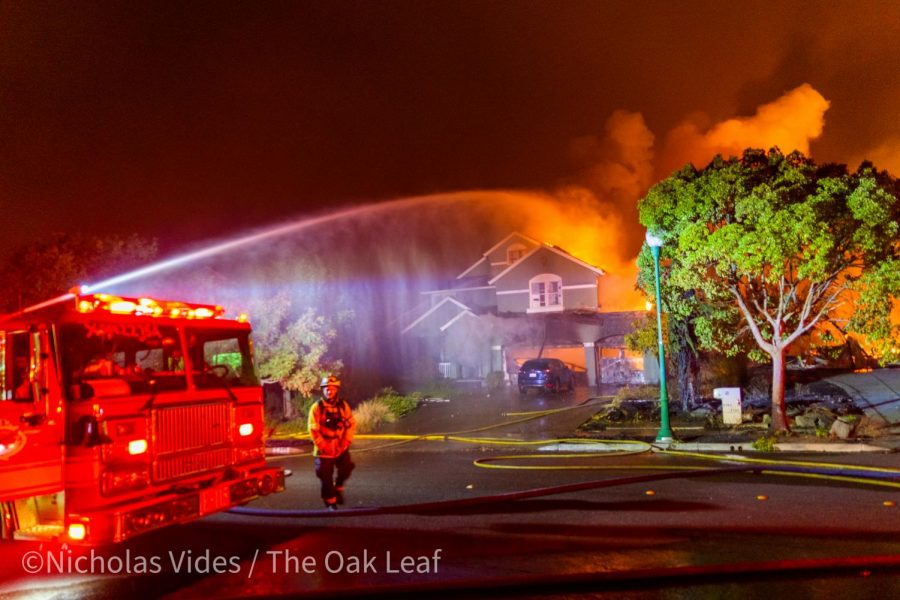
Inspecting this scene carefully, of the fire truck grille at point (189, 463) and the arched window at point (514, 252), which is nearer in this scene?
the fire truck grille at point (189, 463)

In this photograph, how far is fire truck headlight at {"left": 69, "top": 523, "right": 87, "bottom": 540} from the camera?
555 cm

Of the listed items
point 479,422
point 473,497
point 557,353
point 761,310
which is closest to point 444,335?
point 557,353

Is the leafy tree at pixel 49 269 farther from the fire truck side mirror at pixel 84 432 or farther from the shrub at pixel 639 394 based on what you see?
the shrub at pixel 639 394

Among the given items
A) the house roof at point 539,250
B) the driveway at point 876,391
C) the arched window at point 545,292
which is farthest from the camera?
the arched window at point 545,292

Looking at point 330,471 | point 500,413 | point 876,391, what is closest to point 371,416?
point 500,413

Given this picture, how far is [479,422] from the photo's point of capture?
19.8 meters

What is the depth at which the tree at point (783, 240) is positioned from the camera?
13180 millimetres

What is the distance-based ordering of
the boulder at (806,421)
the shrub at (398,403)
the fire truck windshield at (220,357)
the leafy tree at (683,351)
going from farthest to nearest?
the shrub at (398,403)
the leafy tree at (683,351)
the boulder at (806,421)
the fire truck windshield at (220,357)

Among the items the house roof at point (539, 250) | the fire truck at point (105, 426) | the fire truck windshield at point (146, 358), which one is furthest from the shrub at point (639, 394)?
the fire truck at point (105, 426)

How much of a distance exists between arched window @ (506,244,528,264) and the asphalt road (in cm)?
2980

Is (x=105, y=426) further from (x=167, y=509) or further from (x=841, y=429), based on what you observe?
(x=841, y=429)

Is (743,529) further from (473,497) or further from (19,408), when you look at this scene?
(19,408)

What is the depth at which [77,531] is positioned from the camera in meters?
5.58

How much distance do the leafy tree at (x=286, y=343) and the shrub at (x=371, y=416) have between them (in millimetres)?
1688
